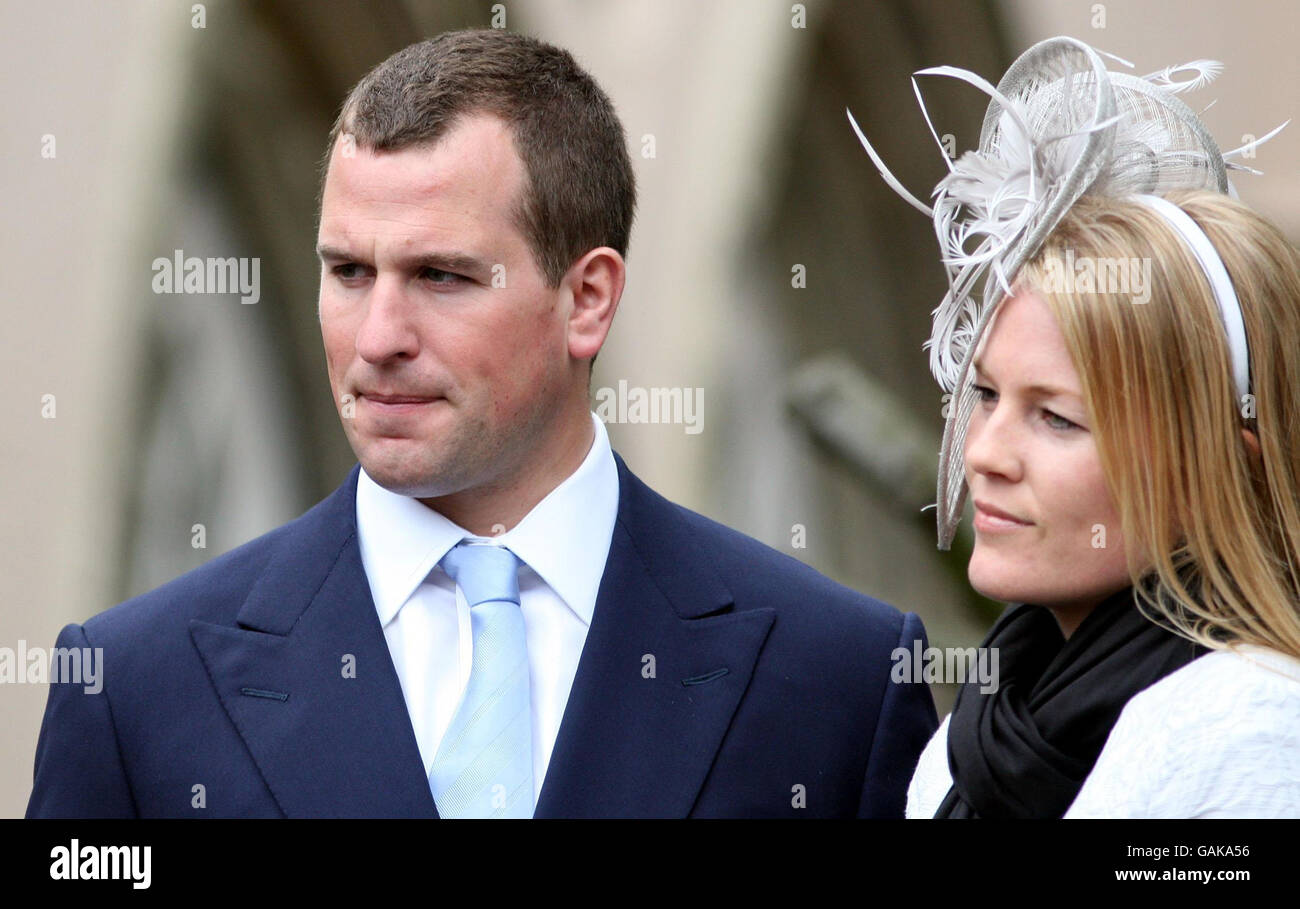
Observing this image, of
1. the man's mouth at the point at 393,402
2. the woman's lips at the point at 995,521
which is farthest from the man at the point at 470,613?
the woman's lips at the point at 995,521

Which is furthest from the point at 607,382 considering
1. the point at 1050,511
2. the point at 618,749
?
the point at 1050,511

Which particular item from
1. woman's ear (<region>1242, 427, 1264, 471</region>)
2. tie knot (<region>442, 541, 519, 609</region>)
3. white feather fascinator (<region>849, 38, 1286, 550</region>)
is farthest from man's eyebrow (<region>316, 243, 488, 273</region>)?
woman's ear (<region>1242, 427, 1264, 471</region>)

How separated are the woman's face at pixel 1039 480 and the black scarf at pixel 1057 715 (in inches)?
2.6

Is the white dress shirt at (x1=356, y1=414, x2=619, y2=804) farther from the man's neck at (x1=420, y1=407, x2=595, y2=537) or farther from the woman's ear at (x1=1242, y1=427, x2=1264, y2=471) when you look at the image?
the woman's ear at (x1=1242, y1=427, x2=1264, y2=471)

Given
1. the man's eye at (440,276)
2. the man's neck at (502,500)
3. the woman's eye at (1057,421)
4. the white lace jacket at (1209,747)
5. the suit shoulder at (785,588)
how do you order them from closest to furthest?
the white lace jacket at (1209,747) → the woman's eye at (1057,421) → the man's eye at (440,276) → the man's neck at (502,500) → the suit shoulder at (785,588)

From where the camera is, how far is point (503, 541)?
2.37m

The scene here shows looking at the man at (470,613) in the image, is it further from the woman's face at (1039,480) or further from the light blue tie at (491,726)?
the woman's face at (1039,480)

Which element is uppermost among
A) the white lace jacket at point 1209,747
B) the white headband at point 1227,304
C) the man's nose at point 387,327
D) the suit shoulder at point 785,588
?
the man's nose at point 387,327

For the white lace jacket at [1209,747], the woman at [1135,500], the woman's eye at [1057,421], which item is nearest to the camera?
the white lace jacket at [1209,747]

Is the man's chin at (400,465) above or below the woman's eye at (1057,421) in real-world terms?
→ above

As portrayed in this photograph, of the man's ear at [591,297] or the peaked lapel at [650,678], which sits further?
the man's ear at [591,297]

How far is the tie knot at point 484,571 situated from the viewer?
7.56 feet

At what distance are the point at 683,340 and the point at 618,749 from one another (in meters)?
3.26

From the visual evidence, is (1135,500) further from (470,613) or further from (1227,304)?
(470,613)
